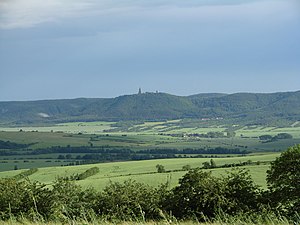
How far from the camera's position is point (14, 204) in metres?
31.4

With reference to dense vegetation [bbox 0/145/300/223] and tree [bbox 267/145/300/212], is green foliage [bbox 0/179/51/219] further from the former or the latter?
tree [bbox 267/145/300/212]

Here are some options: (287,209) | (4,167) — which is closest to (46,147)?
(4,167)

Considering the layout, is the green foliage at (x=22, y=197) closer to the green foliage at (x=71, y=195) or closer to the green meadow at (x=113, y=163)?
the green foliage at (x=71, y=195)

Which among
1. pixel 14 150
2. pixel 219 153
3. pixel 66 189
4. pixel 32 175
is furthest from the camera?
pixel 14 150

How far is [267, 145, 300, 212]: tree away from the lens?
2990cm

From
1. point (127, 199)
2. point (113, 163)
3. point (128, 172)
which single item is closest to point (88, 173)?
point (128, 172)

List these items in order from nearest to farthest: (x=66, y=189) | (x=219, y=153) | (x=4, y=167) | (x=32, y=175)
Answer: (x=66, y=189) < (x=32, y=175) < (x=4, y=167) < (x=219, y=153)

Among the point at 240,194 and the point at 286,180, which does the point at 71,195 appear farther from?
the point at 286,180

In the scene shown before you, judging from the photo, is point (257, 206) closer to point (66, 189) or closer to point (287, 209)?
point (287, 209)

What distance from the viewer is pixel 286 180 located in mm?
31266

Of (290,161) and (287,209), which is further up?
(290,161)

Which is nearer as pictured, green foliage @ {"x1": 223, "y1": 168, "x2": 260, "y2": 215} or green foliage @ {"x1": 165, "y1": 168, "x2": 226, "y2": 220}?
green foliage @ {"x1": 165, "y1": 168, "x2": 226, "y2": 220}

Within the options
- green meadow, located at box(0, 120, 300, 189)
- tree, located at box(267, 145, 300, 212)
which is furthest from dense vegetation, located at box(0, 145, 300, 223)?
green meadow, located at box(0, 120, 300, 189)

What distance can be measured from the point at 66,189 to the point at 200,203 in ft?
27.7
